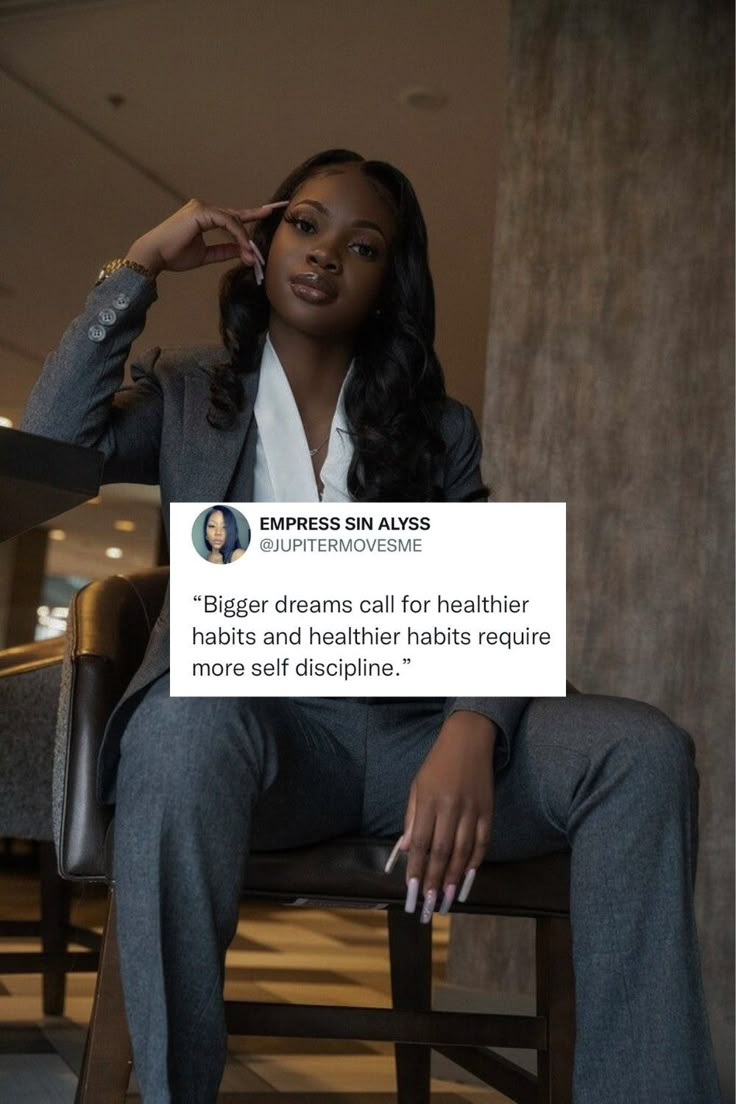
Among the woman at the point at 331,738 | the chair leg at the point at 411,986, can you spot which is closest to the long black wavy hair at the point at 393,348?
the woman at the point at 331,738

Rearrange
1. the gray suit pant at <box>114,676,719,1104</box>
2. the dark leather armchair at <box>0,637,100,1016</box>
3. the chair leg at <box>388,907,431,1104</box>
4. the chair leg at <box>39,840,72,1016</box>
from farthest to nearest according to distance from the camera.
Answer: the chair leg at <box>39,840,72,1016</box>
the dark leather armchair at <box>0,637,100,1016</box>
the chair leg at <box>388,907,431,1104</box>
the gray suit pant at <box>114,676,719,1104</box>

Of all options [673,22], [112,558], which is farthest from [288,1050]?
[112,558]

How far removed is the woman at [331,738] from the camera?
1001 millimetres

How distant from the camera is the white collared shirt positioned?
4.11ft

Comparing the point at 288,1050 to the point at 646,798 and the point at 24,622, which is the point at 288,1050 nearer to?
the point at 646,798

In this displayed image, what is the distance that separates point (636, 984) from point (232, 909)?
0.34m

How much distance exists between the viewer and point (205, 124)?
4199 mm

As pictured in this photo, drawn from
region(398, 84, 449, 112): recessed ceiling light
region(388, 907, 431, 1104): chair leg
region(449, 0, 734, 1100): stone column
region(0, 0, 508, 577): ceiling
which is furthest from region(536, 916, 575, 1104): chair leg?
region(398, 84, 449, 112): recessed ceiling light

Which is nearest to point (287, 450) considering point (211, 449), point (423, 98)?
point (211, 449)

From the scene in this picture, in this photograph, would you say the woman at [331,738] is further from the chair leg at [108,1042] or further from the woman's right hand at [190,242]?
the chair leg at [108,1042]

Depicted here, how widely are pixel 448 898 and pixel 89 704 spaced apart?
39 centimetres

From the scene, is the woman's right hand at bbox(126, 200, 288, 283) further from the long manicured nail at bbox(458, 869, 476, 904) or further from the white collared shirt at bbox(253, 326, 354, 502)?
the long manicured nail at bbox(458, 869, 476, 904)

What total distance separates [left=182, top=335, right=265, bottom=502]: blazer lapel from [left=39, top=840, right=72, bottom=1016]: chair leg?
1.40 m

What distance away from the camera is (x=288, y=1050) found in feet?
7.47
